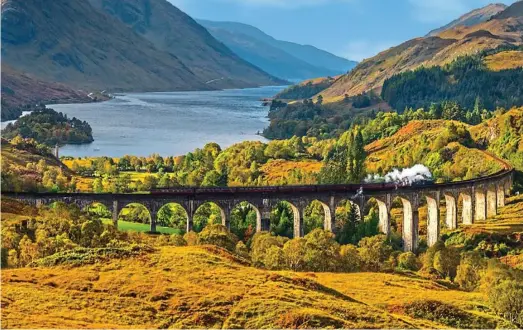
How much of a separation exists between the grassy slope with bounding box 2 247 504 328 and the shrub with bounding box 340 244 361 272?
30.7 feet

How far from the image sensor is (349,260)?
85.2 m

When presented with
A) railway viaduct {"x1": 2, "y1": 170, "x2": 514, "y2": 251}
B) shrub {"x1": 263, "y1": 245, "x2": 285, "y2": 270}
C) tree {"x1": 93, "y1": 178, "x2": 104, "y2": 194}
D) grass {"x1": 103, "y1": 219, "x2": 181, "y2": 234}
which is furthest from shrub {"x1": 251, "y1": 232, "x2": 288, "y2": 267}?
tree {"x1": 93, "y1": 178, "x2": 104, "y2": 194}

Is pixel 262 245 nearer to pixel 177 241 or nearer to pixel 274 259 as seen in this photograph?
pixel 274 259

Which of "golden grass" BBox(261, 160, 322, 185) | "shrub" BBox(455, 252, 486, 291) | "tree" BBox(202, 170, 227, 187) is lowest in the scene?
"shrub" BBox(455, 252, 486, 291)

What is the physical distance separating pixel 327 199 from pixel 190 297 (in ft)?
177

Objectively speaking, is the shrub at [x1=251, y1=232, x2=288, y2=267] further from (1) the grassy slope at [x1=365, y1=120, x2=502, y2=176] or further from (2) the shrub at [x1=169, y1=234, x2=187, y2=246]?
(1) the grassy slope at [x1=365, y1=120, x2=502, y2=176]

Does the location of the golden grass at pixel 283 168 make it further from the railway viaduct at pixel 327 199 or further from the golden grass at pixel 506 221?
the railway viaduct at pixel 327 199

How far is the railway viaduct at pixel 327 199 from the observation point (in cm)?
10019

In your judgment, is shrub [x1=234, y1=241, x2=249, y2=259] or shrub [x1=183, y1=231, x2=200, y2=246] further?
shrub [x1=183, y1=231, x2=200, y2=246]

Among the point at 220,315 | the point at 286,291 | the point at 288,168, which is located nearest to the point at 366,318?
the point at 286,291

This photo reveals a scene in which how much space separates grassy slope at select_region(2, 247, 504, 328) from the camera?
54.2 m

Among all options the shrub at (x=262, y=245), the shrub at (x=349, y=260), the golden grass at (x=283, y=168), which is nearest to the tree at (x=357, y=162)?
the golden grass at (x=283, y=168)

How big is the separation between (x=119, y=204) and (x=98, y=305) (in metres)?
44.2

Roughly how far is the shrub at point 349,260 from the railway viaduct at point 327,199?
20.9 metres
